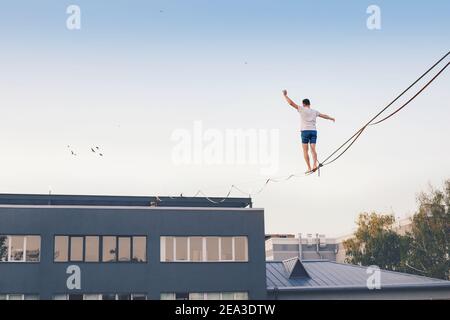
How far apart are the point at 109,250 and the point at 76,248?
1.86 meters

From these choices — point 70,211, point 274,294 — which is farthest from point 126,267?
point 274,294

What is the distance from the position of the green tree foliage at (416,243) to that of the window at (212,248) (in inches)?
1427

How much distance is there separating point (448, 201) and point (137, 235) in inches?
1628

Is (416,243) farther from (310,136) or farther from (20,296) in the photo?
(310,136)

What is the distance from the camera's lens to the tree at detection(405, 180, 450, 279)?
231 feet

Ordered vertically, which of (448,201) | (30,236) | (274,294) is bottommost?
(274,294)

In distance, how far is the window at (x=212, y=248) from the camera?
40.8 metres

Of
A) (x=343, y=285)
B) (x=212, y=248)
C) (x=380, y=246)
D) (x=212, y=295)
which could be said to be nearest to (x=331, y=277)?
(x=343, y=285)

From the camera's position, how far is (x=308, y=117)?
16.0m

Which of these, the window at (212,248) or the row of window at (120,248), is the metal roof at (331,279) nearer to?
the row of window at (120,248)

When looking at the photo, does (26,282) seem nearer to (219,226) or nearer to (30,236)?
(30,236)
